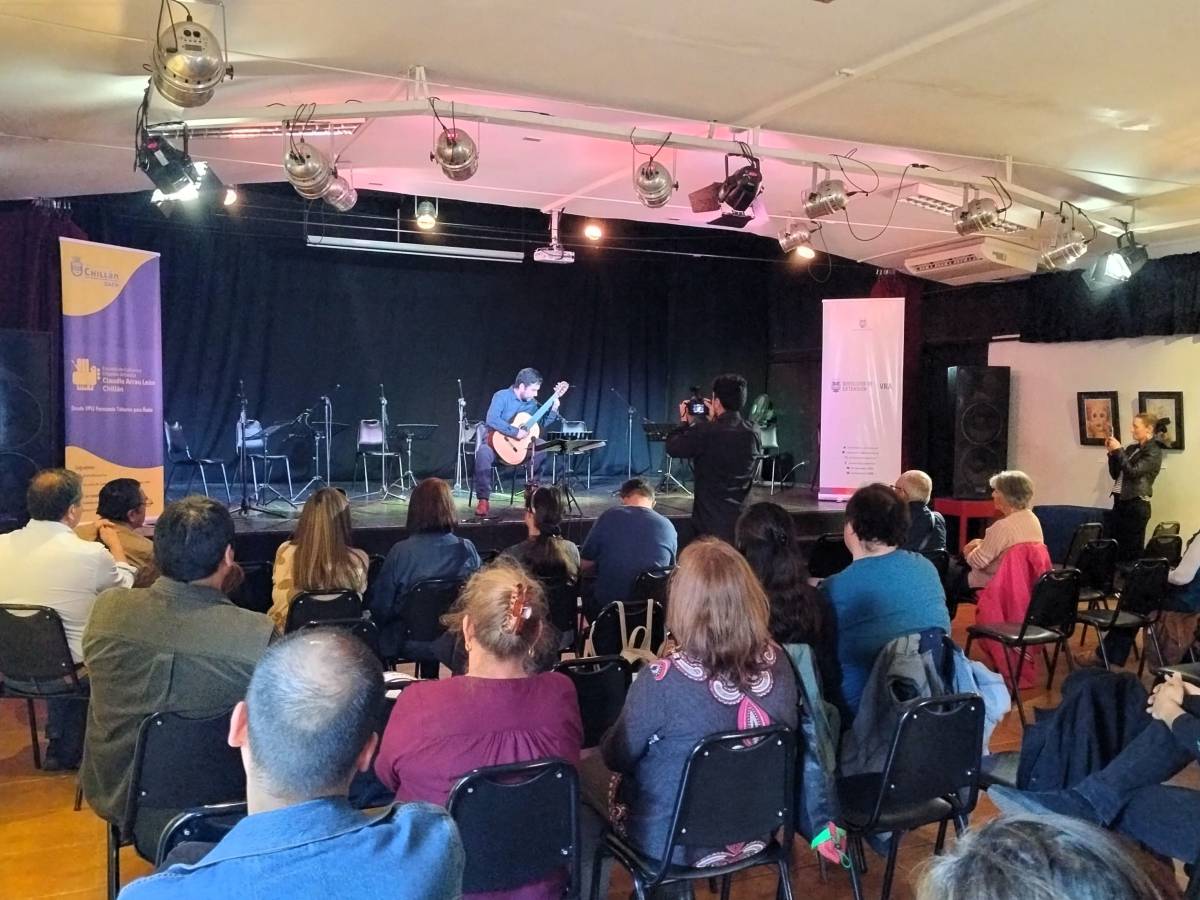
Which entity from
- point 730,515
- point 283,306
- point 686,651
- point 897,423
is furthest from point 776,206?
point 686,651

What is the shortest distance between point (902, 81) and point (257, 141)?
3.83 m

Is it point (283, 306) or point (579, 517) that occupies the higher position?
point (283, 306)

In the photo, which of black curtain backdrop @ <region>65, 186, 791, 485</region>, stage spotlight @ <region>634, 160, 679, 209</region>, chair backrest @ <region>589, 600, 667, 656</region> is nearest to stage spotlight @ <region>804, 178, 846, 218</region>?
stage spotlight @ <region>634, 160, 679, 209</region>

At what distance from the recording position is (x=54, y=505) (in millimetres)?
3377

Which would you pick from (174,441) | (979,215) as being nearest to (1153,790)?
(979,215)

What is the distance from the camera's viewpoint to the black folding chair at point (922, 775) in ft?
7.62

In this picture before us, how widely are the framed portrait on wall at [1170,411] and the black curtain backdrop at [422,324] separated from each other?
4663 millimetres

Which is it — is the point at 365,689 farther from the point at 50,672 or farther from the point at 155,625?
the point at 50,672

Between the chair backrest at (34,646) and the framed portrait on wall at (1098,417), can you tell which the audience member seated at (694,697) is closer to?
the chair backrest at (34,646)

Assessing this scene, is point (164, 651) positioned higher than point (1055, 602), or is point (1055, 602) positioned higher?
point (164, 651)

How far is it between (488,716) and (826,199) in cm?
435

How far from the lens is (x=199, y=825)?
1.77m

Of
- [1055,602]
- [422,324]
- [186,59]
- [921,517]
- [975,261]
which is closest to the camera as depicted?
[186,59]

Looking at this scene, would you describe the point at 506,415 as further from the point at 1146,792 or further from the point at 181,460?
the point at 1146,792
